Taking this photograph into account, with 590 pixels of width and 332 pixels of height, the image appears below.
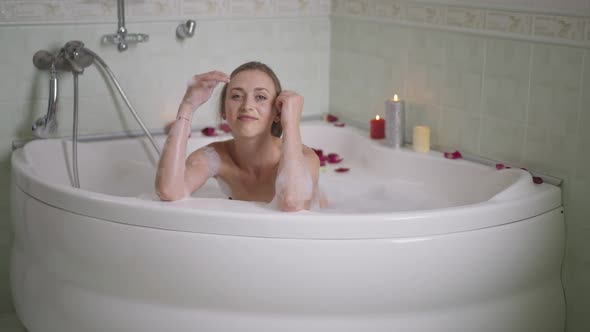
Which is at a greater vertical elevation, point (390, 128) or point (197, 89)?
point (197, 89)

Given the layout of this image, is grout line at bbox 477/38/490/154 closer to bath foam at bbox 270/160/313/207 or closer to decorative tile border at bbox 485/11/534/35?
decorative tile border at bbox 485/11/534/35

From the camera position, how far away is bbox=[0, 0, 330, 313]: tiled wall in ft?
10.6

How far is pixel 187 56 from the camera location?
3.54 metres

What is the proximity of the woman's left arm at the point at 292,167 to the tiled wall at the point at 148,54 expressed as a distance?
1025 mm

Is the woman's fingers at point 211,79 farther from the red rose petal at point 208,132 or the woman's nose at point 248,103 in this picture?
the red rose petal at point 208,132

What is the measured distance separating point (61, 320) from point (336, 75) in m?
1.77

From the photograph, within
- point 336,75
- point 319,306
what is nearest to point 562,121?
point 319,306

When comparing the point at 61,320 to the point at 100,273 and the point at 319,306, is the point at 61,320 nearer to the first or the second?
the point at 100,273

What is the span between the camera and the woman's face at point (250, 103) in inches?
103

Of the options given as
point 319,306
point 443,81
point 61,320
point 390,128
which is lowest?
point 61,320

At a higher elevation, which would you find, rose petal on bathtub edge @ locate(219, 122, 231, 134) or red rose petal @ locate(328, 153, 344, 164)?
rose petal on bathtub edge @ locate(219, 122, 231, 134)

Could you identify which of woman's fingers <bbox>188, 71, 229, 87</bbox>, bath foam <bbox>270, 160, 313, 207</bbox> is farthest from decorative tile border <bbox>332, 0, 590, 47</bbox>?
woman's fingers <bbox>188, 71, 229, 87</bbox>

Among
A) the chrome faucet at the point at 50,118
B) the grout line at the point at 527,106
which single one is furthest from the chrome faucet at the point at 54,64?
the grout line at the point at 527,106

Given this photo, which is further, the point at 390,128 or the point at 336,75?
the point at 336,75
